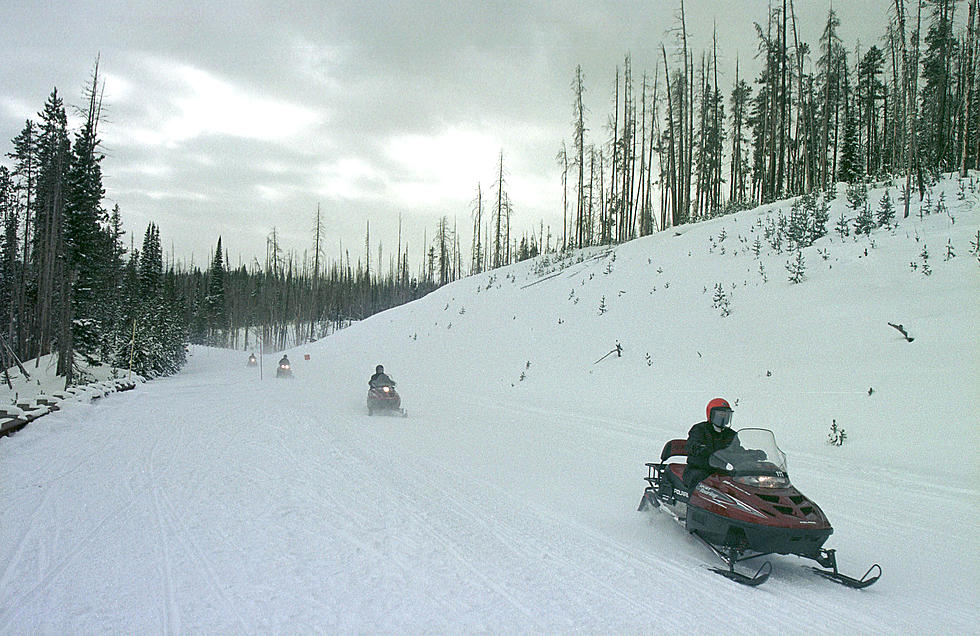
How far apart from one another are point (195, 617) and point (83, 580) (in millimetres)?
1297

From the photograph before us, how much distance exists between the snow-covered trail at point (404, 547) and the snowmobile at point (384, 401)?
4885 mm

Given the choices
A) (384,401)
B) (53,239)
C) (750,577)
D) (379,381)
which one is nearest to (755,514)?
(750,577)

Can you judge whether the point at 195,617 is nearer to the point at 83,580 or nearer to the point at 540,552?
the point at 83,580

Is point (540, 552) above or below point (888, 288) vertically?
below

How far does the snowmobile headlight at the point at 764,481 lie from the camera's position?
4.75 metres

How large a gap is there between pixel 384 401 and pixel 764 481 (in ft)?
37.4

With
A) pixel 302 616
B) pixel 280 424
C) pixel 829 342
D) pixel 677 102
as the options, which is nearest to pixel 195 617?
pixel 302 616

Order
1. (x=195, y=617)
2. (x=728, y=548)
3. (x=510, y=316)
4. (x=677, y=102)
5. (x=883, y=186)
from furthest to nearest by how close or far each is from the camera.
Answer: (x=677, y=102) < (x=510, y=316) < (x=883, y=186) < (x=728, y=548) < (x=195, y=617)

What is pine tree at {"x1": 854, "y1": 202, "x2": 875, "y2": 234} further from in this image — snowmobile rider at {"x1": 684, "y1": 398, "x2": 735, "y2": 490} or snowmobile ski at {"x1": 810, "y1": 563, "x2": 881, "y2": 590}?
snowmobile ski at {"x1": 810, "y1": 563, "x2": 881, "y2": 590}

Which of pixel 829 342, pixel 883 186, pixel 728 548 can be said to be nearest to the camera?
pixel 728 548

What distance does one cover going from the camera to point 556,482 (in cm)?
765

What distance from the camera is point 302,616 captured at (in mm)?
3629

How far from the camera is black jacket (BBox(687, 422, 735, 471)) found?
5492mm

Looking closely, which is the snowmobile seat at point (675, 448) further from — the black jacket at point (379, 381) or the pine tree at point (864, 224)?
the pine tree at point (864, 224)
